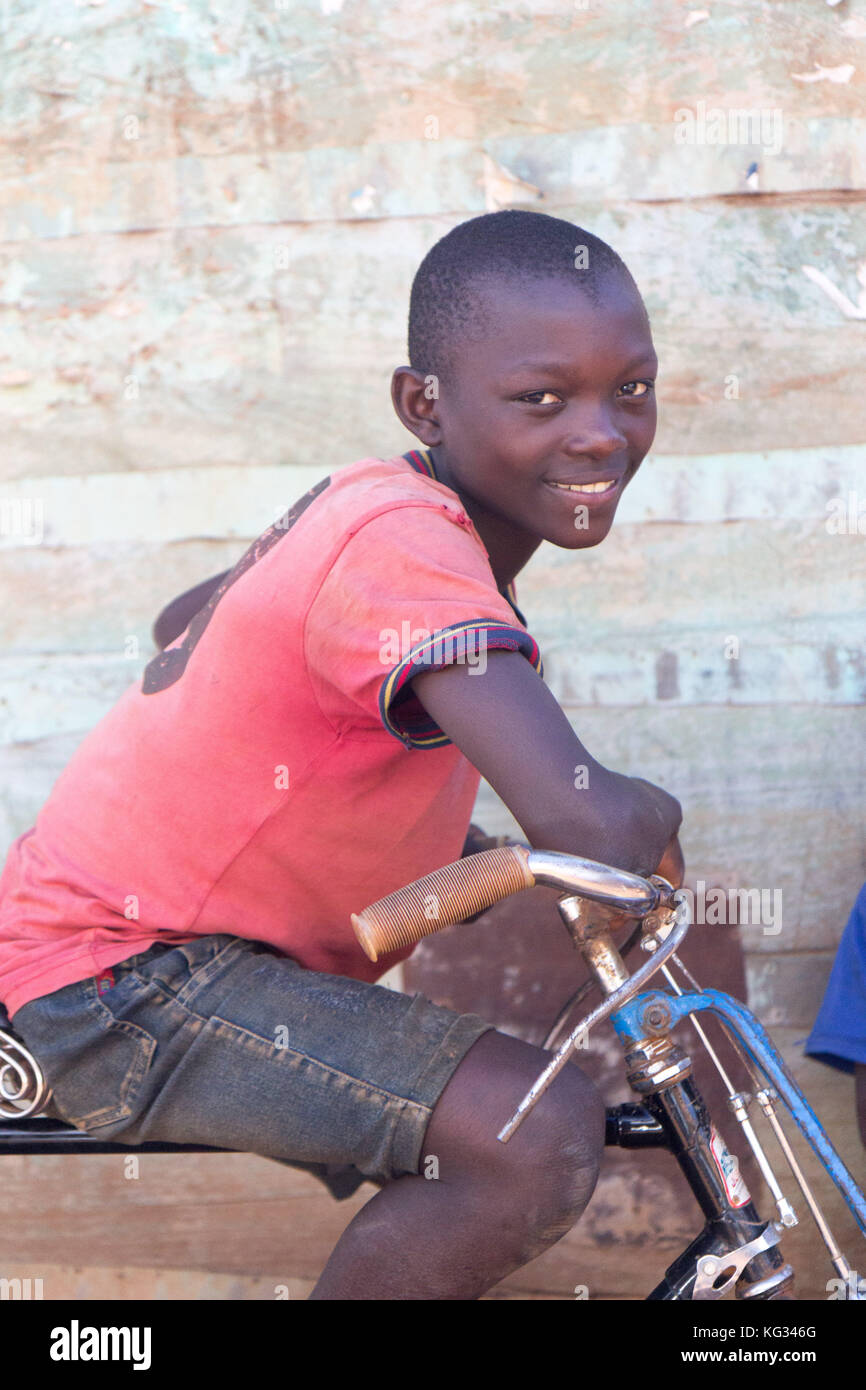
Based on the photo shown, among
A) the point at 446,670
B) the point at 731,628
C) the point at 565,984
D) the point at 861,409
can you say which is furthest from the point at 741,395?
the point at 446,670

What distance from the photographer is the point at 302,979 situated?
170cm

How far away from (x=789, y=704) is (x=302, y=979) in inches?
65.7

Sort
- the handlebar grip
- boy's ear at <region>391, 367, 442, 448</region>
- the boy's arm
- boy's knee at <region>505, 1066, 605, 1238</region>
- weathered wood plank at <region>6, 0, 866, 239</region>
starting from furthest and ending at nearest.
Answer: weathered wood plank at <region>6, 0, 866, 239</region> → boy's ear at <region>391, 367, 442, 448</region> → boy's knee at <region>505, 1066, 605, 1238</region> → the boy's arm → the handlebar grip

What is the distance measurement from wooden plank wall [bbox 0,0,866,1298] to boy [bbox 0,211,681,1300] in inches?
44.9

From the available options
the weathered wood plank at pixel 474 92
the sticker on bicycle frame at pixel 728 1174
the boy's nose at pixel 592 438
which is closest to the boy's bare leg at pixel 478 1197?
the sticker on bicycle frame at pixel 728 1174

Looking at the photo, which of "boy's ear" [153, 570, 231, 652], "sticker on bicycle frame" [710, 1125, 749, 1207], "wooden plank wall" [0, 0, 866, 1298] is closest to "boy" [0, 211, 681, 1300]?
"sticker on bicycle frame" [710, 1125, 749, 1207]

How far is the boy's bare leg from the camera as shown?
4.91 ft

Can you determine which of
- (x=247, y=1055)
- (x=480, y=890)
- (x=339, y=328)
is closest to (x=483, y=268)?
(x=480, y=890)

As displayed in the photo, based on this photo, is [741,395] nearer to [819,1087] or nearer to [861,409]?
[861,409]

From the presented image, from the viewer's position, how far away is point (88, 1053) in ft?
5.55

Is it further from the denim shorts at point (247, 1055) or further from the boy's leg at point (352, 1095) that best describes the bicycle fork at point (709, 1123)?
the denim shorts at point (247, 1055)

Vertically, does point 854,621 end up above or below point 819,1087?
above

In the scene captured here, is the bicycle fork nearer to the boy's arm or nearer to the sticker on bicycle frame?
the sticker on bicycle frame
